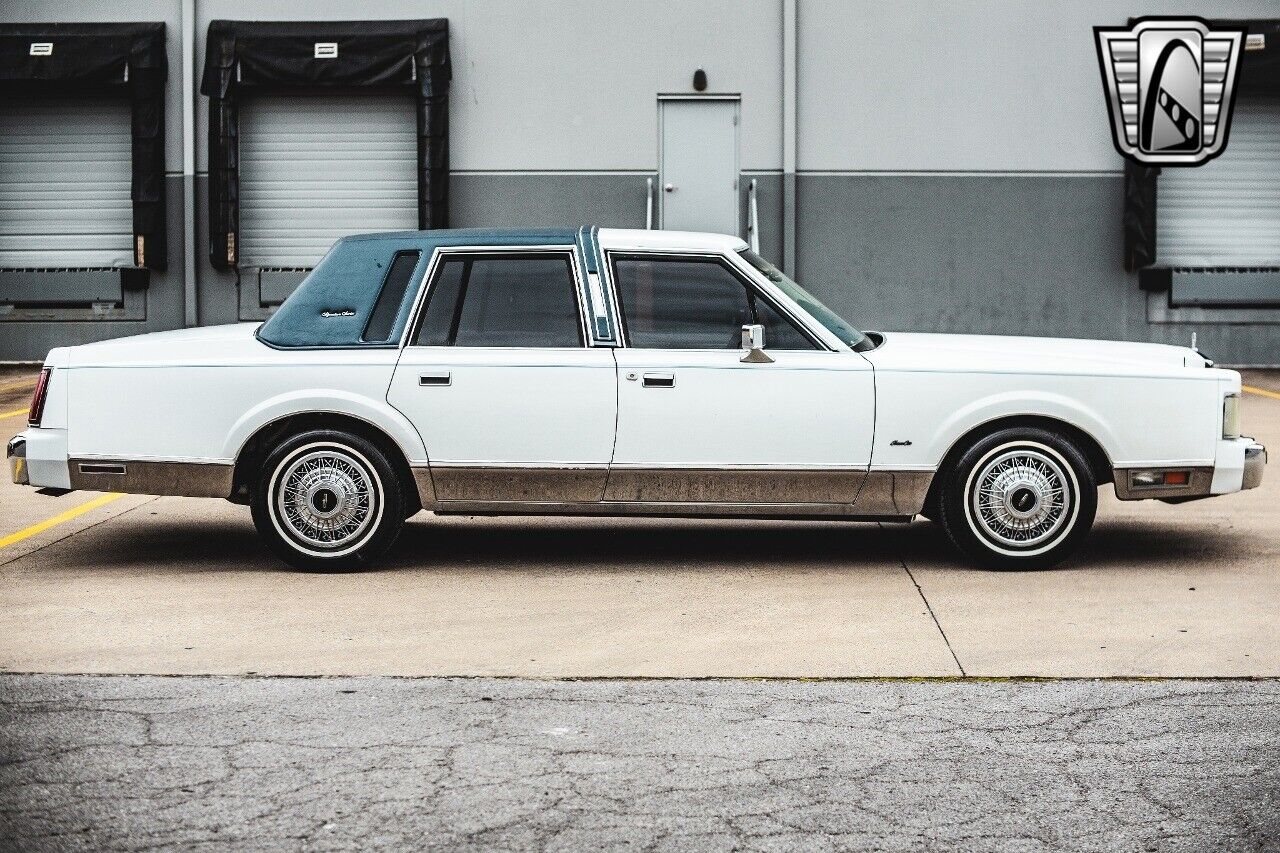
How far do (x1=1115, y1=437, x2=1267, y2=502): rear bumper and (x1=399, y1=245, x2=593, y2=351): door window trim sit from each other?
8.14 ft

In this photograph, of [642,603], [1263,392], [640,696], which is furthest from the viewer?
[1263,392]

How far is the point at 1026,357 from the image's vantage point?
25.5ft

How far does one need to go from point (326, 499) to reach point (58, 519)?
2383mm

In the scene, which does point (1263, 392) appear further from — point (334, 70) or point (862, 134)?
point (334, 70)

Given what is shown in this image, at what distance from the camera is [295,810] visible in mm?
4402

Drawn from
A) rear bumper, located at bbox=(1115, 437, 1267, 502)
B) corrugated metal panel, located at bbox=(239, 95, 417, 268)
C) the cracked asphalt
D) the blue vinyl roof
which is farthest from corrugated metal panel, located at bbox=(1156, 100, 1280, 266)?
the cracked asphalt

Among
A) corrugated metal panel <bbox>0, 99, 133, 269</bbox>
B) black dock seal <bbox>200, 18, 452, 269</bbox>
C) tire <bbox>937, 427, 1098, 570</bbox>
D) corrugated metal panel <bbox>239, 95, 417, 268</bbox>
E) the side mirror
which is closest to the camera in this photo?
the side mirror

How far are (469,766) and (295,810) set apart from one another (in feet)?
1.85

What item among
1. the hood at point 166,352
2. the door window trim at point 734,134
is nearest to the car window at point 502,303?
the hood at point 166,352

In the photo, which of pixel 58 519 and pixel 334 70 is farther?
pixel 334 70

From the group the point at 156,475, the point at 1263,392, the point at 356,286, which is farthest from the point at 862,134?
the point at 156,475

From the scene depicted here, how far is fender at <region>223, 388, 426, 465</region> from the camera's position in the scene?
762 cm

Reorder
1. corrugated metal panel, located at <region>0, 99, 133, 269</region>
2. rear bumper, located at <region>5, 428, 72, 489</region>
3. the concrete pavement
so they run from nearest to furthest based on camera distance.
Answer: the concrete pavement, rear bumper, located at <region>5, 428, 72, 489</region>, corrugated metal panel, located at <region>0, 99, 133, 269</region>

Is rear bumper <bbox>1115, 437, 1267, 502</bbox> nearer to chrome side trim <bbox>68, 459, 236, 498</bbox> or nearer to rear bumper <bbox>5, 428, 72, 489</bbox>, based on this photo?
chrome side trim <bbox>68, 459, 236, 498</bbox>
